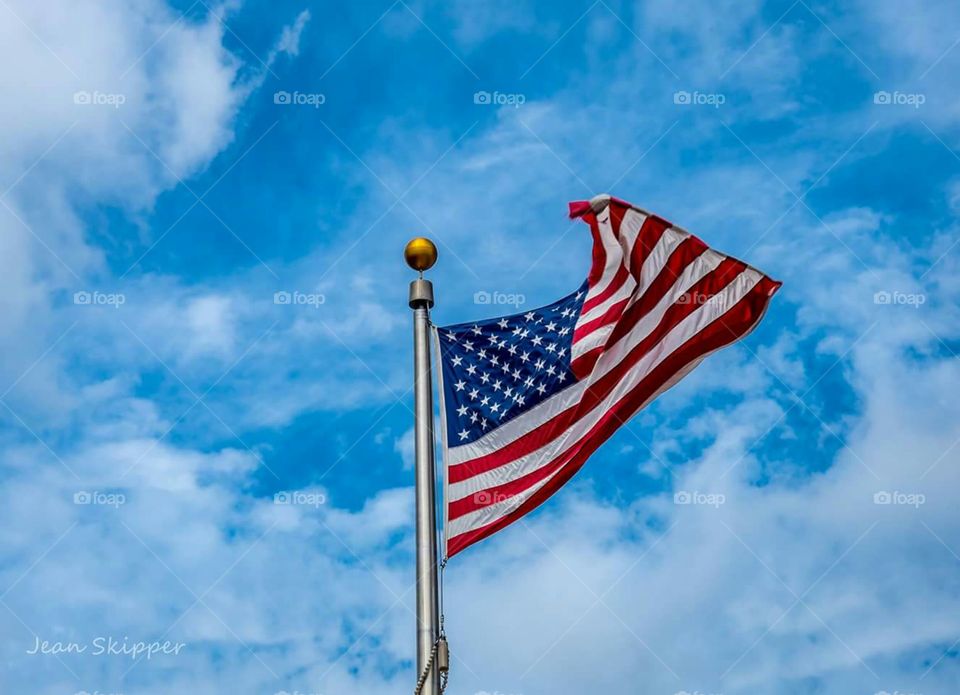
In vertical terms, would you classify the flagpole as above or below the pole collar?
below

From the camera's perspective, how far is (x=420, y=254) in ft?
50.0

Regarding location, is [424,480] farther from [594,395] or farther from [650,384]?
[650,384]

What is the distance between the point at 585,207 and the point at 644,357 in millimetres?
2236

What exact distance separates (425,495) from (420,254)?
10.9ft

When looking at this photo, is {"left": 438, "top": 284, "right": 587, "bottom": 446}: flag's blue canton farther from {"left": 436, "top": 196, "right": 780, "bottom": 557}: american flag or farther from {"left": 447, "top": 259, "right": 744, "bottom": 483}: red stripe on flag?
{"left": 447, "top": 259, "right": 744, "bottom": 483}: red stripe on flag

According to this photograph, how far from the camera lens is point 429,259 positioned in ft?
50.2

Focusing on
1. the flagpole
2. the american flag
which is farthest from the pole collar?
the american flag

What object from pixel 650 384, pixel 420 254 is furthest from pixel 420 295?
pixel 650 384

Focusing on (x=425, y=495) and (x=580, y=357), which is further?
(x=580, y=357)

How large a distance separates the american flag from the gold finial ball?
0.92 metres

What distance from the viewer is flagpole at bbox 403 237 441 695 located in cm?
1282

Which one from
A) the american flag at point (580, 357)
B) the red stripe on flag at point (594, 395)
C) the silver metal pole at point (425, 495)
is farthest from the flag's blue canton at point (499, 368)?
the silver metal pole at point (425, 495)

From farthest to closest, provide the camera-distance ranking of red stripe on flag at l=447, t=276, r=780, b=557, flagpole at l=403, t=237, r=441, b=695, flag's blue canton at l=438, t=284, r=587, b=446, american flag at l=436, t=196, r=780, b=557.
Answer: flag's blue canton at l=438, t=284, r=587, b=446 → american flag at l=436, t=196, r=780, b=557 → red stripe on flag at l=447, t=276, r=780, b=557 → flagpole at l=403, t=237, r=441, b=695

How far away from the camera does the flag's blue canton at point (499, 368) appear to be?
15203mm
